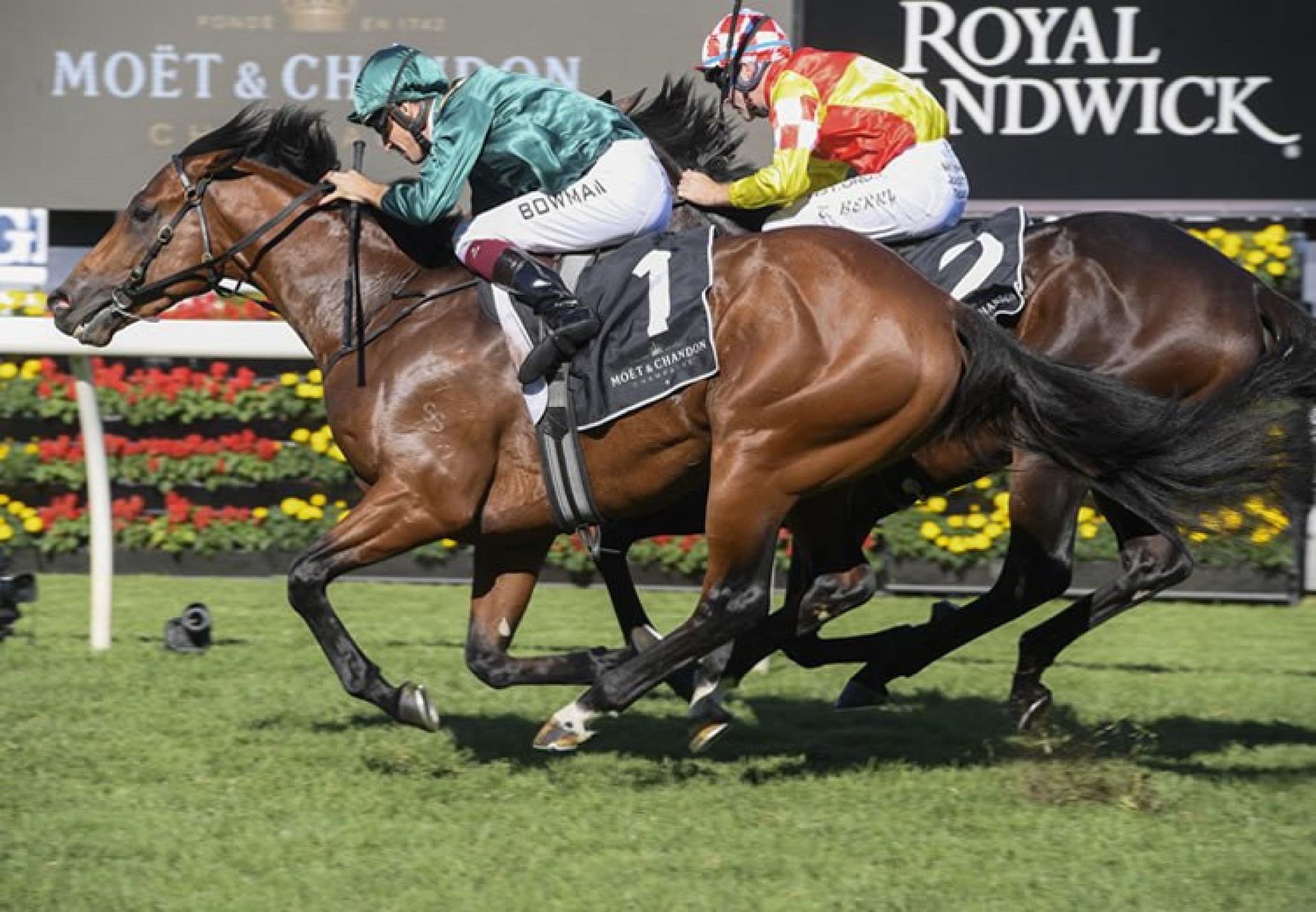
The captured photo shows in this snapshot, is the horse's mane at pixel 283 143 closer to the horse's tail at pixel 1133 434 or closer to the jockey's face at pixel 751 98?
the jockey's face at pixel 751 98

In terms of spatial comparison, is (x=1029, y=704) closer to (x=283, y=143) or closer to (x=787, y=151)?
(x=787, y=151)

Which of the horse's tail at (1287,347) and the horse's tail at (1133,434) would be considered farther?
the horse's tail at (1287,347)

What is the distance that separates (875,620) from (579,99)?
9.21 feet

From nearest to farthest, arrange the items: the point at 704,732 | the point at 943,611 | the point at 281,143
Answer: the point at 704,732
the point at 281,143
the point at 943,611

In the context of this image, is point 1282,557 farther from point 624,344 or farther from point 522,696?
point 624,344

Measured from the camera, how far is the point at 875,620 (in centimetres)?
663

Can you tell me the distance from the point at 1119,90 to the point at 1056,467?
2.94 metres

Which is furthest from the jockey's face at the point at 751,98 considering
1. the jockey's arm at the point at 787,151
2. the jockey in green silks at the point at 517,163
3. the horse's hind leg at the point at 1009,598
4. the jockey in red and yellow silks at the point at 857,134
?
the horse's hind leg at the point at 1009,598

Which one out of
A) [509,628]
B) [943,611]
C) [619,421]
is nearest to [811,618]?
[943,611]

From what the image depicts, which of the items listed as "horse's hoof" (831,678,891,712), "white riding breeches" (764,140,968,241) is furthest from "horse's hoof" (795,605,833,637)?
"white riding breeches" (764,140,968,241)

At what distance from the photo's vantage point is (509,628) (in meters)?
4.58

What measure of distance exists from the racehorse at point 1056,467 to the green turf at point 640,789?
0.25 meters

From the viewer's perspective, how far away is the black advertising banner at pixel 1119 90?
271 inches

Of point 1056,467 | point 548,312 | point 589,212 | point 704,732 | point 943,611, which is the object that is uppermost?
point 589,212
